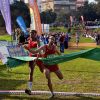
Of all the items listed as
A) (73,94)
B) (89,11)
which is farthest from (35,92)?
(89,11)

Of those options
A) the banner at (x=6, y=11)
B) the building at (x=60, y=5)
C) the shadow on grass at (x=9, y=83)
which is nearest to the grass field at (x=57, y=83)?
the shadow on grass at (x=9, y=83)

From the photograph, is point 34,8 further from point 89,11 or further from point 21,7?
point 89,11

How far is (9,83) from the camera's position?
14.0 metres

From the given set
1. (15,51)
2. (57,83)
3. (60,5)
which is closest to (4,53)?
(15,51)

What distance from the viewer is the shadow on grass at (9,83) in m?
13.0

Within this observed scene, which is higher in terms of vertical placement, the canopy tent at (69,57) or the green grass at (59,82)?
the canopy tent at (69,57)

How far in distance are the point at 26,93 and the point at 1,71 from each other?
6568 mm

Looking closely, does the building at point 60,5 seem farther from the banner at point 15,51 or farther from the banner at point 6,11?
the banner at point 6,11

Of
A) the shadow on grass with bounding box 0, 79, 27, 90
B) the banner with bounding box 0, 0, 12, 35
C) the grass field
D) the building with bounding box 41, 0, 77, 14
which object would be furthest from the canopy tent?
the building with bounding box 41, 0, 77, 14

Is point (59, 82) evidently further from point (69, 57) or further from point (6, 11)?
point (6, 11)

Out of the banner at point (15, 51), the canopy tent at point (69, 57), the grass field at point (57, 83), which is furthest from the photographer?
the banner at point (15, 51)

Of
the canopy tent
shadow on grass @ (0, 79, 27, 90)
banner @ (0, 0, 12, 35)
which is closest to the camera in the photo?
the canopy tent

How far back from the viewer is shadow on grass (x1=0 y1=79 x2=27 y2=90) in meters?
13.0

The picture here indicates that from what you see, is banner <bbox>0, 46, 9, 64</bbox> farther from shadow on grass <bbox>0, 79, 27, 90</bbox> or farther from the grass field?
shadow on grass <bbox>0, 79, 27, 90</bbox>
